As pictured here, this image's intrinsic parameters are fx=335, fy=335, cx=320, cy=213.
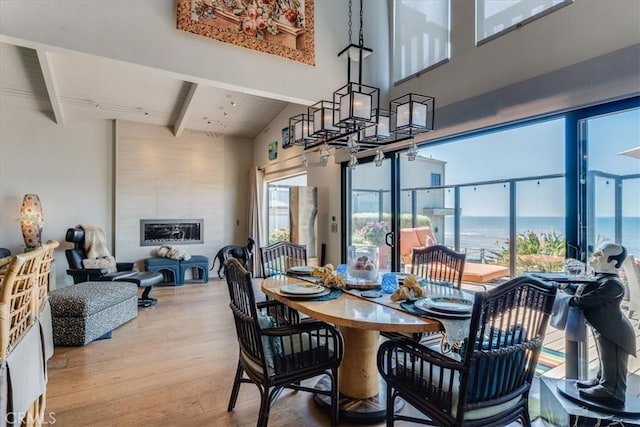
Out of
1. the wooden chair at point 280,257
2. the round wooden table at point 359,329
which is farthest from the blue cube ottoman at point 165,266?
the round wooden table at point 359,329

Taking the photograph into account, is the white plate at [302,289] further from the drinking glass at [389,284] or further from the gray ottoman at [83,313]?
the gray ottoman at [83,313]

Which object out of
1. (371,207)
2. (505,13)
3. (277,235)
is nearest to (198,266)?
(277,235)

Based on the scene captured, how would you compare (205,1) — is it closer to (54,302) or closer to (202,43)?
(202,43)

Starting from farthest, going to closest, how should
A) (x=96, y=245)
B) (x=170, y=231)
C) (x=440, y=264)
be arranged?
(x=170, y=231) → (x=96, y=245) → (x=440, y=264)

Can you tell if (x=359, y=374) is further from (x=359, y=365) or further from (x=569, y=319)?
(x=569, y=319)

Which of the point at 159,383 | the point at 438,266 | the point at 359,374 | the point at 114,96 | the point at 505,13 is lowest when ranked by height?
the point at 159,383

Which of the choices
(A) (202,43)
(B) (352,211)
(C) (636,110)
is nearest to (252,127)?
(B) (352,211)

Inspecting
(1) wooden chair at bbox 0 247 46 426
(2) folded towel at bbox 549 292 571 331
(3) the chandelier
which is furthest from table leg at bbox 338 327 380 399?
(1) wooden chair at bbox 0 247 46 426

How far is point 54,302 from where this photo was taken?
3.38 meters

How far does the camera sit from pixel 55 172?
5.98m

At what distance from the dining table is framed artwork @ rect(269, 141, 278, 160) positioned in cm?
432

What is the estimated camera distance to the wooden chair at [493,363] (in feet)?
4.62

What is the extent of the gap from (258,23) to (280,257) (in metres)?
2.48

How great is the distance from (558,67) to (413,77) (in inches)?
61.9
